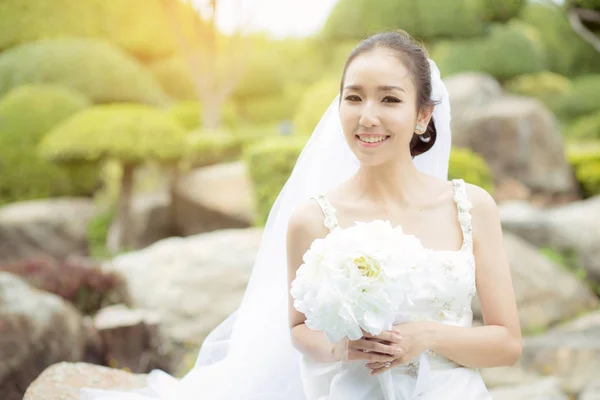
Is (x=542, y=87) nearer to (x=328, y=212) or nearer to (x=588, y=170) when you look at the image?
(x=588, y=170)

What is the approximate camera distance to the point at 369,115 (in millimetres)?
2250

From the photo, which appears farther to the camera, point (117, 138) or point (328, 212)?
point (117, 138)

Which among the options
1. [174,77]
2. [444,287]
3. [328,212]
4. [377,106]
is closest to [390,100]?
[377,106]

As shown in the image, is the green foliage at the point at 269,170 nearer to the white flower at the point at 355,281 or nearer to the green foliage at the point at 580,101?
the white flower at the point at 355,281

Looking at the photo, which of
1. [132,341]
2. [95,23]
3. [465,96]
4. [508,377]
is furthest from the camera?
[95,23]

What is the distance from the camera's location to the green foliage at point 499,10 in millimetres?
11633

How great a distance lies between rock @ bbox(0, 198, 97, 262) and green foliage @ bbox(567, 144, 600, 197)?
7.34 meters

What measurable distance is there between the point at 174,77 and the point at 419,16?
18.6 ft

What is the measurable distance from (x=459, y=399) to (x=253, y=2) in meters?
14.4

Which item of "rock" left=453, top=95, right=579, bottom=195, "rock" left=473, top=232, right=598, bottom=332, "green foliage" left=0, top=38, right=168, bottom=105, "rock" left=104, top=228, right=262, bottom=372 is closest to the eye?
"rock" left=104, top=228, right=262, bottom=372

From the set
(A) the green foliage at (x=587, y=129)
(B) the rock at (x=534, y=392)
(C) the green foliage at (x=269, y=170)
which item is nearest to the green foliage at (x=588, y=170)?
(A) the green foliage at (x=587, y=129)

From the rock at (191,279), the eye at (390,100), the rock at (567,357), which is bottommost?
the rock at (191,279)

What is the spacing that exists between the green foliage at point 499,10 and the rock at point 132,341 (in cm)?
824

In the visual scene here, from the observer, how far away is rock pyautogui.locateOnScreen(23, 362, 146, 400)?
9.48ft
